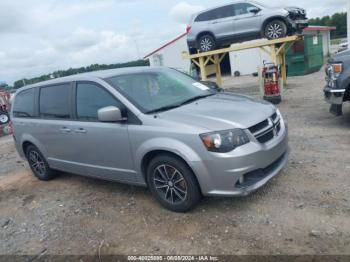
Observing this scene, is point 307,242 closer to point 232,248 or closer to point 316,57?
point 232,248

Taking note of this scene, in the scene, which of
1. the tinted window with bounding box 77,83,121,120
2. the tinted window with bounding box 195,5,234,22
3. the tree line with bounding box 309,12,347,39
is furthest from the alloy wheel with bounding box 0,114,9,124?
the tree line with bounding box 309,12,347,39

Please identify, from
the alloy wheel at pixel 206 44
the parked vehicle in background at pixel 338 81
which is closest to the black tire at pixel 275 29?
the alloy wheel at pixel 206 44

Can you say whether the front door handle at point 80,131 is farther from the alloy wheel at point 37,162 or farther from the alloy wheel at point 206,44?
the alloy wheel at point 206,44

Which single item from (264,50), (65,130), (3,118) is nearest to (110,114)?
(65,130)

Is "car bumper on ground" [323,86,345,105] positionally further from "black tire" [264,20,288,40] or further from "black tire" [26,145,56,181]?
"black tire" [264,20,288,40]

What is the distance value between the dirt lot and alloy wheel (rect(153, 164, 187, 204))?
8.4 inches

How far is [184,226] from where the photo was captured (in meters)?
3.81

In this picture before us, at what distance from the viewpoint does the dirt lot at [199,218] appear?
3.35 meters

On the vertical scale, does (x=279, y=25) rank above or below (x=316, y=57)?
above

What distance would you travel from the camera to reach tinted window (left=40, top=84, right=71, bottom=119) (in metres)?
5.07

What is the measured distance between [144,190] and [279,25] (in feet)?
31.6

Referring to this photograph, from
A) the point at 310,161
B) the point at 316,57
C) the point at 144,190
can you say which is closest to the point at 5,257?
the point at 144,190

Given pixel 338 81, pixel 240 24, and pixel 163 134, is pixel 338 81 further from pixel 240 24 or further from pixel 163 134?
pixel 240 24

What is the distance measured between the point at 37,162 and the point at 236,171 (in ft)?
13.1
